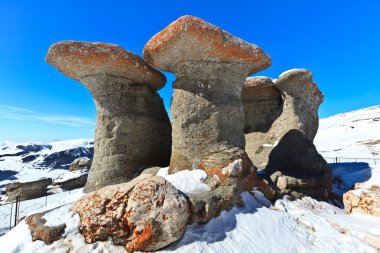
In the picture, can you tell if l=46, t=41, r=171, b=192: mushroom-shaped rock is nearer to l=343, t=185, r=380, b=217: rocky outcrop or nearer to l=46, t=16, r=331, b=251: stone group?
l=46, t=16, r=331, b=251: stone group

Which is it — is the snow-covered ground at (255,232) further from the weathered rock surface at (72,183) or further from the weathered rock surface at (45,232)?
the weathered rock surface at (72,183)

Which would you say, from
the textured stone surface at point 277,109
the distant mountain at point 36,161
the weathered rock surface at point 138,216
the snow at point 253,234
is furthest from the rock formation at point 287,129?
the distant mountain at point 36,161

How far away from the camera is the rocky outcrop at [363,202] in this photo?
4.73 m

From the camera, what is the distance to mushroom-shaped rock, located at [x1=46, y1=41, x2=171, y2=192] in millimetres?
6363

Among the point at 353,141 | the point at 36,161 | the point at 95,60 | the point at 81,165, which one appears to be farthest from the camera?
the point at 36,161

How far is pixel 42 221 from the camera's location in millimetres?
3496

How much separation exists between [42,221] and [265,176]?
14.6 ft

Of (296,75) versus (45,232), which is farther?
(296,75)

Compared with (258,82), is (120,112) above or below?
below

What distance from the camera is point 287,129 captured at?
8234mm

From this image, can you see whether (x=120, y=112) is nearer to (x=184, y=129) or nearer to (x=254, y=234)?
(x=184, y=129)

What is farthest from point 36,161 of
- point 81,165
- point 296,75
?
point 296,75

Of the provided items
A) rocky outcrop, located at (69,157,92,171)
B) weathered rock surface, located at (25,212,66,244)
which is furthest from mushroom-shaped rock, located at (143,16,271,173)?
rocky outcrop, located at (69,157,92,171)

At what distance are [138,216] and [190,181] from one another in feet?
4.70
